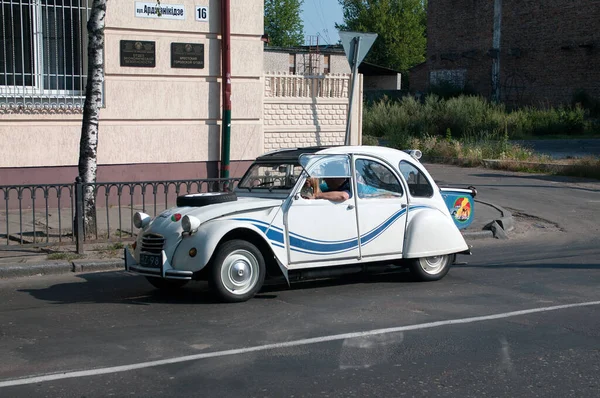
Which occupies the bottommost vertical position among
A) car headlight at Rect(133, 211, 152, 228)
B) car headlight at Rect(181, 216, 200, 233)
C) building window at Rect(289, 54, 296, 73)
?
car headlight at Rect(133, 211, 152, 228)

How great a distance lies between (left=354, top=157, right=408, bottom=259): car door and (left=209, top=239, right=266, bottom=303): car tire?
135 centimetres

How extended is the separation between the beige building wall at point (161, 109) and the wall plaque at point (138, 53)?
0.09 meters

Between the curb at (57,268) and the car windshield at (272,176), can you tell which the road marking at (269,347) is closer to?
the car windshield at (272,176)

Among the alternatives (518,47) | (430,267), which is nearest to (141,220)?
(430,267)

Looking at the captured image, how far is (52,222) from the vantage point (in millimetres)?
12719

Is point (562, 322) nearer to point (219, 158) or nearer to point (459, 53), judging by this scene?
point (219, 158)

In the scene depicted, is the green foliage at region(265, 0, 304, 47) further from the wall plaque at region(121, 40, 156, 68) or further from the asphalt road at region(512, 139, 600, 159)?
the wall plaque at region(121, 40, 156, 68)

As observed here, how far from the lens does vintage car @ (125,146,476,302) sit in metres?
8.11

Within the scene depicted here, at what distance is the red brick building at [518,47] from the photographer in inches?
1716

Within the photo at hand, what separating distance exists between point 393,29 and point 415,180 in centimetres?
6778

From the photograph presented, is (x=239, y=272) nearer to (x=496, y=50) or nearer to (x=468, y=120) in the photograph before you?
(x=468, y=120)

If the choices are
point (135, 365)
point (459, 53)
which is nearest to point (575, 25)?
point (459, 53)

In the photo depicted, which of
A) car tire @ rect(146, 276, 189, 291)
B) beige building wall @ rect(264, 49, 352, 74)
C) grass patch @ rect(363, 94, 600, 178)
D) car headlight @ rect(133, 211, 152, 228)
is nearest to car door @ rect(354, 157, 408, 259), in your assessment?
car tire @ rect(146, 276, 189, 291)

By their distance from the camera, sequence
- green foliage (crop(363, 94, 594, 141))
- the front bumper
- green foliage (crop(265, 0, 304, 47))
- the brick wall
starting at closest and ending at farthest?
the front bumper, the brick wall, green foliage (crop(363, 94, 594, 141)), green foliage (crop(265, 0, 304, 47))
